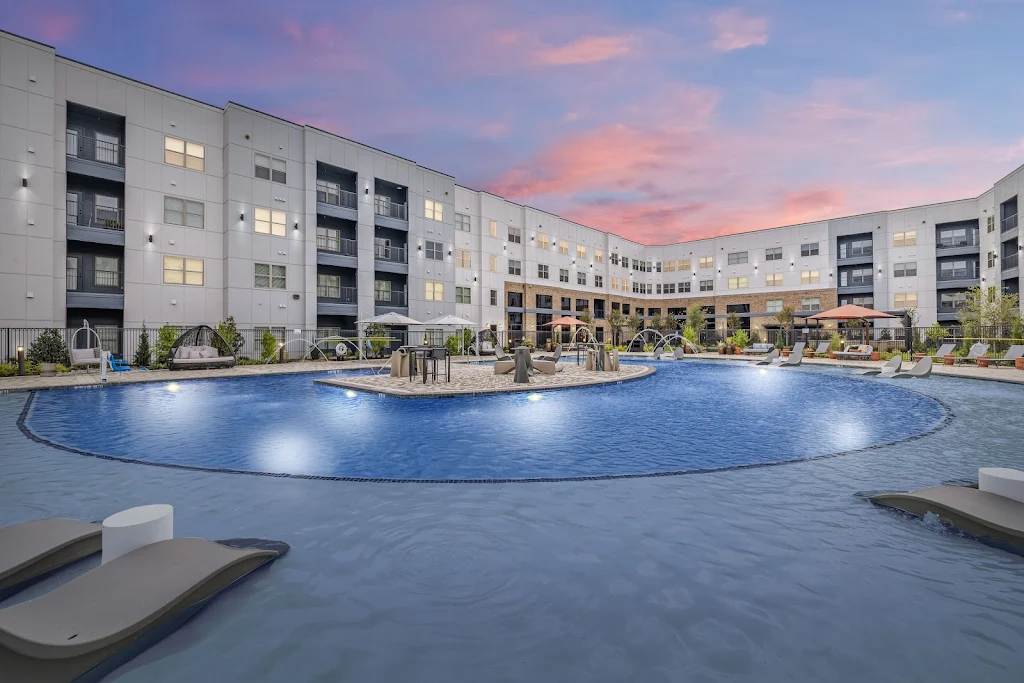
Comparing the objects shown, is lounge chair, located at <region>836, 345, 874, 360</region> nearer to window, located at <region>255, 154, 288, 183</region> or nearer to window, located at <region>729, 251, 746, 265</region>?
window, located at <region>729, 251, 746, 265</region>

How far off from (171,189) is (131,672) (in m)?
29.5

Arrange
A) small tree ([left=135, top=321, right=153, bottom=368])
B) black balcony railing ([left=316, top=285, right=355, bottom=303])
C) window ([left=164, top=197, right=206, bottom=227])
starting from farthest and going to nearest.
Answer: black balcony railing ([left=316, top=285, right=355, bottom=303])
window ([left=164, top=197, right=206, bottom=227])
small tree ([left=135, top=321, right=153, bottom=368])

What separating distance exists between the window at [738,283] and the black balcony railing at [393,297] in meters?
43.1

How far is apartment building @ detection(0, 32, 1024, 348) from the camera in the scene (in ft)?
67.5

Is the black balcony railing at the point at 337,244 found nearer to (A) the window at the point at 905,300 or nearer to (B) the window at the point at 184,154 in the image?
(B) the window at the point at 184,154

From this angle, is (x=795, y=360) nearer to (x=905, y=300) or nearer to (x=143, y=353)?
(x=143, y=353)

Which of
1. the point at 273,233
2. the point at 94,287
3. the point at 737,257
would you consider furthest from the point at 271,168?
the point at 737,257

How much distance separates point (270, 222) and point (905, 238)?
59511 mm

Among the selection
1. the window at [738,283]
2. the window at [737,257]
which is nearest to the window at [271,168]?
the window at [737,257]

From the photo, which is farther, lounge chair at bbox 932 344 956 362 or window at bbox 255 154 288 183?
window at bbox 255 154 288 183

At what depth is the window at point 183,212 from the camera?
24.4 meters

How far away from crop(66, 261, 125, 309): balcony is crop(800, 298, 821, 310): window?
61374 mm

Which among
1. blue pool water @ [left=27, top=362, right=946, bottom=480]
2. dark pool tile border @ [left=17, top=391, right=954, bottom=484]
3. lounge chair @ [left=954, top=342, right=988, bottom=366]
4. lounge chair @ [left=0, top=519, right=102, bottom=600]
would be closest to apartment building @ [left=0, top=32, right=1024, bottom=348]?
blue pool water @ [left=27, top=362, right=946, bottom=480]

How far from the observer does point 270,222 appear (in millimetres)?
27734
